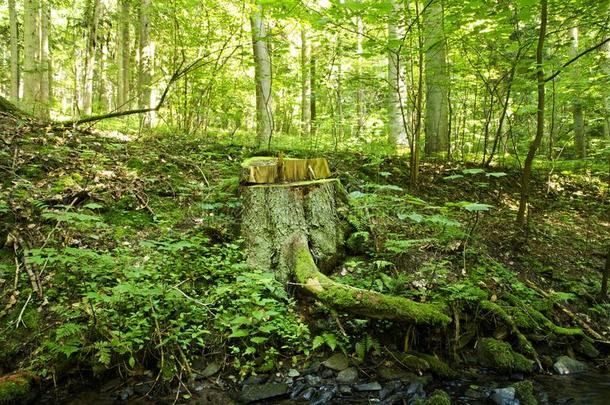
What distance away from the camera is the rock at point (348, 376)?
3271 mm

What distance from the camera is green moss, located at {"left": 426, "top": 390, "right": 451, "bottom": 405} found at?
2977 millimetres

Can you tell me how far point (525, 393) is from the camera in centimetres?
318

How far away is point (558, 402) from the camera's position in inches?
127

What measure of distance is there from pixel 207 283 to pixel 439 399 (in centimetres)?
241

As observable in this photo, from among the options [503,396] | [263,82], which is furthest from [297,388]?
[263,82]

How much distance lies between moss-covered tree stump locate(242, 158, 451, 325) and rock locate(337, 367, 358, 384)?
632 millimetres

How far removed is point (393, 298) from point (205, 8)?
30.1 feet

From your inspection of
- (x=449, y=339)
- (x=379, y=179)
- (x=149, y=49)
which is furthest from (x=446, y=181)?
(x=149, y=49)

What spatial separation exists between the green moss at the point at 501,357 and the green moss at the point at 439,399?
0.92 meters

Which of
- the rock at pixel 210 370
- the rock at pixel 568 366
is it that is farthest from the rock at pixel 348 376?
the rock at pixel 568 366

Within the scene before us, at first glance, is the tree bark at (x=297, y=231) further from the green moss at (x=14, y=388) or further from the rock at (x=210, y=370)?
the green moss at (x=14, y=388)

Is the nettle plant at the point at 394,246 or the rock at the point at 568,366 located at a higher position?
the nettle plant at the point at 394,246

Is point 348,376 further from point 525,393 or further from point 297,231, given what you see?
point 297,231

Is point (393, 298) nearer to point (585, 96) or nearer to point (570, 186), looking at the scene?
point (570, 186)
